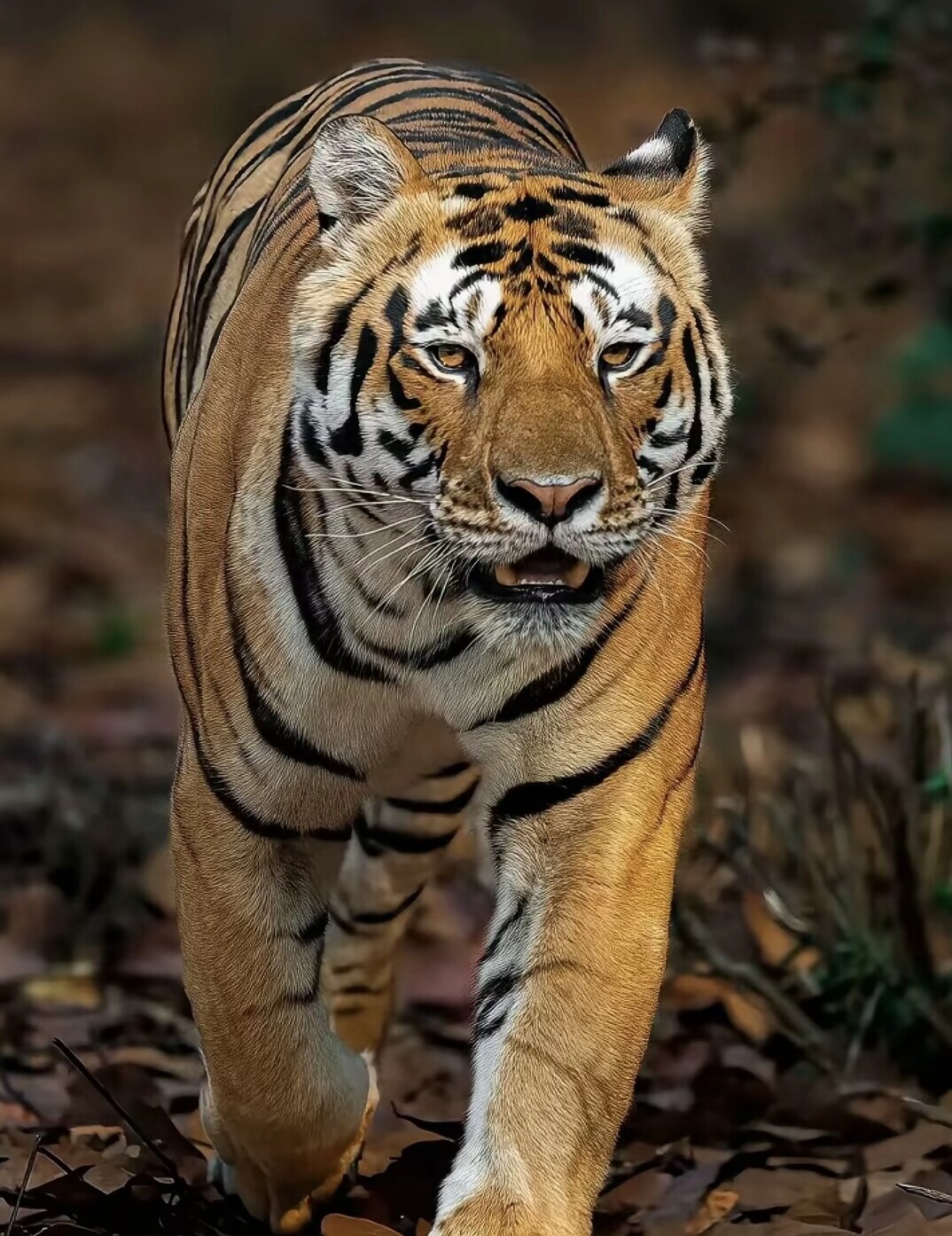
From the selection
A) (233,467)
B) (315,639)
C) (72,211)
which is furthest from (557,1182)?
(72,211)

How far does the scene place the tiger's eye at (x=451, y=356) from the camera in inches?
124

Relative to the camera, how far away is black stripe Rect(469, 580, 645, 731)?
3295mm

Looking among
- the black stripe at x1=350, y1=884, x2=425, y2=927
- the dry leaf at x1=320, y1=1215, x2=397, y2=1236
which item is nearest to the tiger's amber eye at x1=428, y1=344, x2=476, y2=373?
the dry leaf at x1=320, y1=1215, x2=397, y2=1236

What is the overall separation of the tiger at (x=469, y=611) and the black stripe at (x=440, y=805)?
0.78 meters

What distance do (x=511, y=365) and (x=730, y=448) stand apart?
4.64m

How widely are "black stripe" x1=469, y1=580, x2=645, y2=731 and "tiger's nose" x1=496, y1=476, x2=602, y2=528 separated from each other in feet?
1.10

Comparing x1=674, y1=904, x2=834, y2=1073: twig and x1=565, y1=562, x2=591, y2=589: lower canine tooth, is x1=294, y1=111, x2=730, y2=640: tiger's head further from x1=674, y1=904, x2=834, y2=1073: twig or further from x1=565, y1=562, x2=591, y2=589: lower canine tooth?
x1=674, y1=904, x2=834, y2=1073: twig

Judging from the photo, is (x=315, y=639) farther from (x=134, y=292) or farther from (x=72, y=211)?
(x=72, y=211)

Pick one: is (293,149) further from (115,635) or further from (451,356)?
(115,635)

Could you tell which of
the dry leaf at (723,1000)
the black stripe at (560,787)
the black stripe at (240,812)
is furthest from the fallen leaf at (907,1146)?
the black stripe at (240,812)

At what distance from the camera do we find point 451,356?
3.15 meters

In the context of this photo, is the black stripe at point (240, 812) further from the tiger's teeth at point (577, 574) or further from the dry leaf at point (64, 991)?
the dry leaf at point (64, 991)

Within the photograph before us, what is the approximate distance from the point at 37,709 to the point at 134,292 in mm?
5605

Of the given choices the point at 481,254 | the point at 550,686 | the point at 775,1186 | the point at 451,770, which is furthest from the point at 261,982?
the point at 481,254
